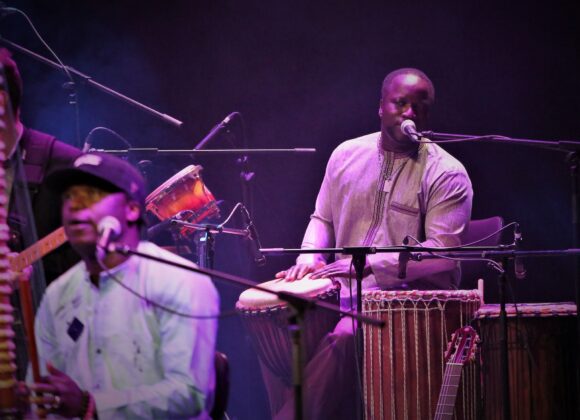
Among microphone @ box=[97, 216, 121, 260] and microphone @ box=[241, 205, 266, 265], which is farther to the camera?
microphone @ box=[241, 205, 266, 265]

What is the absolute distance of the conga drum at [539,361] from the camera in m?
4.80

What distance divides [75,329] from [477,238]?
3.21m

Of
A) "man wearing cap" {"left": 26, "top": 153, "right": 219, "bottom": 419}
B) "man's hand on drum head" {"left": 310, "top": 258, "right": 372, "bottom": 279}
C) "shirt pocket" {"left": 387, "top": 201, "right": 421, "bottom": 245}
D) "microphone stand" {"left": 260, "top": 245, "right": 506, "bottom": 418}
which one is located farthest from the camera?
"shirt pocket" {"left": 387, "top": 201, "right": 421, "bottom": 245}

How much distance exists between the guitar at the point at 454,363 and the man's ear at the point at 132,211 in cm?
229

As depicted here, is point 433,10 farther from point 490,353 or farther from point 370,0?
point 490,353

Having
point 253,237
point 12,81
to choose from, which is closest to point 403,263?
point 253,237

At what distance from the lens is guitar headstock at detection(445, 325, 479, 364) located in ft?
15.1

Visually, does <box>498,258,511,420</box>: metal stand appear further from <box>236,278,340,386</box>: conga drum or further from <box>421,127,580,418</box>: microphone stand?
<box>236,278,340,386</box>: conga drum

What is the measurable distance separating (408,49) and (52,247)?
418 cm

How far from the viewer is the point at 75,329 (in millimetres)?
2984

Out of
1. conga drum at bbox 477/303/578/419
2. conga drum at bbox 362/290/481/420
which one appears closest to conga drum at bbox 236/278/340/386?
conga drum at bbox 362/290/481/420

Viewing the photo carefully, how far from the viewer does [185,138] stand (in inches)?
269

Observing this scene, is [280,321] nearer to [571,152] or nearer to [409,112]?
[409,112]

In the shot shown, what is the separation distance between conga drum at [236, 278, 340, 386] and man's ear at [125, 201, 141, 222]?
1679 mm
